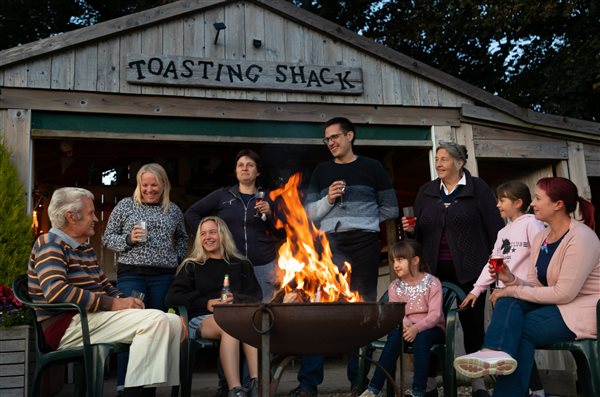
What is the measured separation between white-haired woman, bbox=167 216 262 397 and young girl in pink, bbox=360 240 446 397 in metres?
0.91

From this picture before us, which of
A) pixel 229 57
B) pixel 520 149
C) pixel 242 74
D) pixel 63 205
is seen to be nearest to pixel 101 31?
pixel 229 57

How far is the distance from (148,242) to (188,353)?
95cm

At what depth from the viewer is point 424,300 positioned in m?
4.56

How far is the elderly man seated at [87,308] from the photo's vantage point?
368 cm

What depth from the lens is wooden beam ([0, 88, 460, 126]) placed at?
607 cm

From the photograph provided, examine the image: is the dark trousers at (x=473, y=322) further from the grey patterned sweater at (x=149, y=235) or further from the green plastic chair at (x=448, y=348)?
the grey patterned sweater at (x=149, y=235)

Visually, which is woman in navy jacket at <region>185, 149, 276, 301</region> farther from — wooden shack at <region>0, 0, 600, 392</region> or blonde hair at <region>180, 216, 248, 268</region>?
wooden shack at <region>0, 0, 600, 392</region>

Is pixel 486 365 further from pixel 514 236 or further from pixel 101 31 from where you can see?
pixel 101 31

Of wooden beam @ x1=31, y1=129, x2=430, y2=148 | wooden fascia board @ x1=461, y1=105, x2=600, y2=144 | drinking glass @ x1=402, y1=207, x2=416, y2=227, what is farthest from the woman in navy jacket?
wooden fascia board @ x1=461, y1=105, x2=600, y2=144

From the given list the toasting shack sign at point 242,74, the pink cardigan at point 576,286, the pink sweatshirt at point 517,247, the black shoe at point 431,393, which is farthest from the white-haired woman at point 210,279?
the toasting shack sign at point 242,74

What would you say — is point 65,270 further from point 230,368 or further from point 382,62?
point 382,62

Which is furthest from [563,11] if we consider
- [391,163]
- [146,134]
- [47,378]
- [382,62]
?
[47,378]

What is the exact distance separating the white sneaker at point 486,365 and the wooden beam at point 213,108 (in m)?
3.87

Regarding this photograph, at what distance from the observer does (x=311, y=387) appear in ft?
15.2
